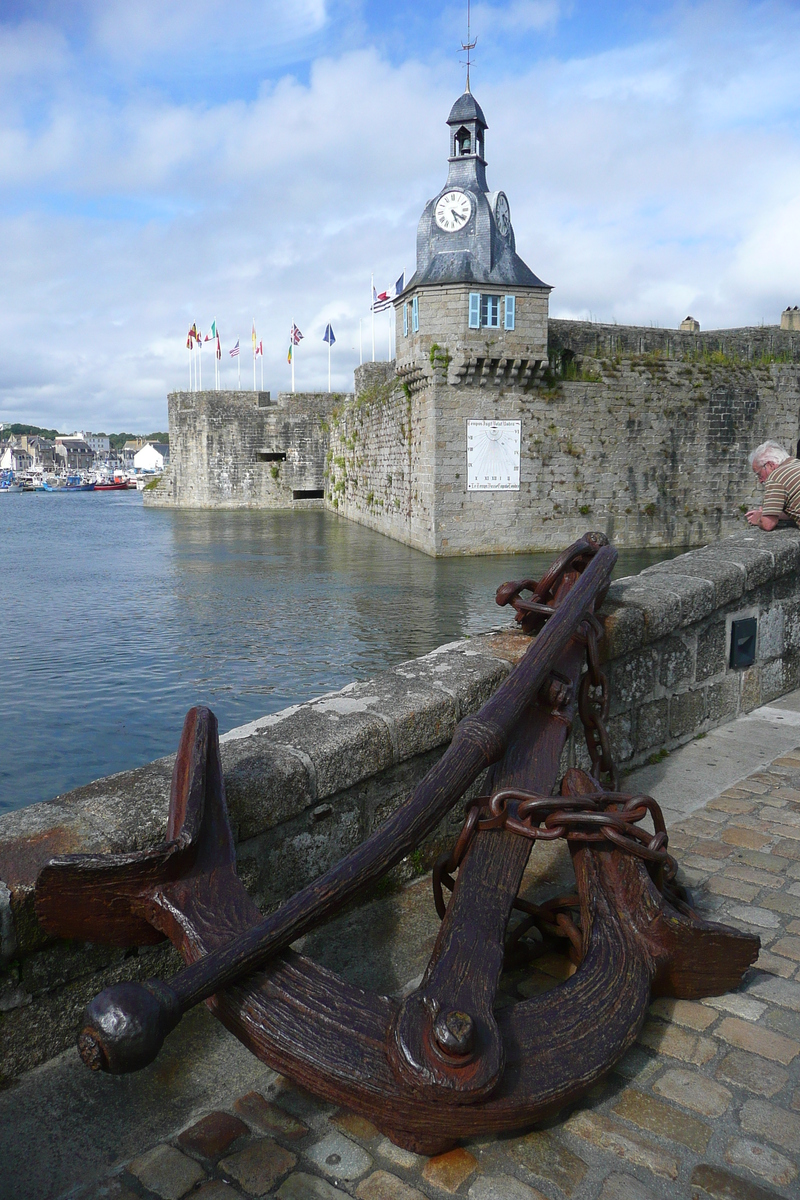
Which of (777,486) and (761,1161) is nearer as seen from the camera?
(761,1161)

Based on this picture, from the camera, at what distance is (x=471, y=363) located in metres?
17.6

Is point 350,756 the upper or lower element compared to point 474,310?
lower

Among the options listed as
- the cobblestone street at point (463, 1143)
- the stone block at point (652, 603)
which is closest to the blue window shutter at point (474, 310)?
the stone block at point (652, 603)

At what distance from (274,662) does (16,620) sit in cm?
480

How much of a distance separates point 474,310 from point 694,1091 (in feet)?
56.3

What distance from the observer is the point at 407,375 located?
19.0 meters

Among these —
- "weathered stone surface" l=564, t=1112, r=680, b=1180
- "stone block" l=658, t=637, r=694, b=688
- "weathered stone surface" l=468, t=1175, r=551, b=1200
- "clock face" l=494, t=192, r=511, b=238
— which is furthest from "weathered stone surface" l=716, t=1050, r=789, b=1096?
"clock face" l=494, t=192, r=511, b=238

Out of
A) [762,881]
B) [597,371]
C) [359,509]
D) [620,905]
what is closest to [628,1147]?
[620,905]

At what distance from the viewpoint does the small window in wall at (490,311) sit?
17.6 metres

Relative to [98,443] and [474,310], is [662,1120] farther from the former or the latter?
[98,443]

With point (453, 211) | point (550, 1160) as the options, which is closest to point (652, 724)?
point (550, 1160)

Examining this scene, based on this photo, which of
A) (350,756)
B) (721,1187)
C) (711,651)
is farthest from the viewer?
(711,651)

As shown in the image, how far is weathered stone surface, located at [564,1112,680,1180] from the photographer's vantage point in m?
1.59

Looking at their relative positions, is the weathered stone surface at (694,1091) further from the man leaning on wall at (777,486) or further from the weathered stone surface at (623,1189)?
the man leaning on wall at (777,486)
